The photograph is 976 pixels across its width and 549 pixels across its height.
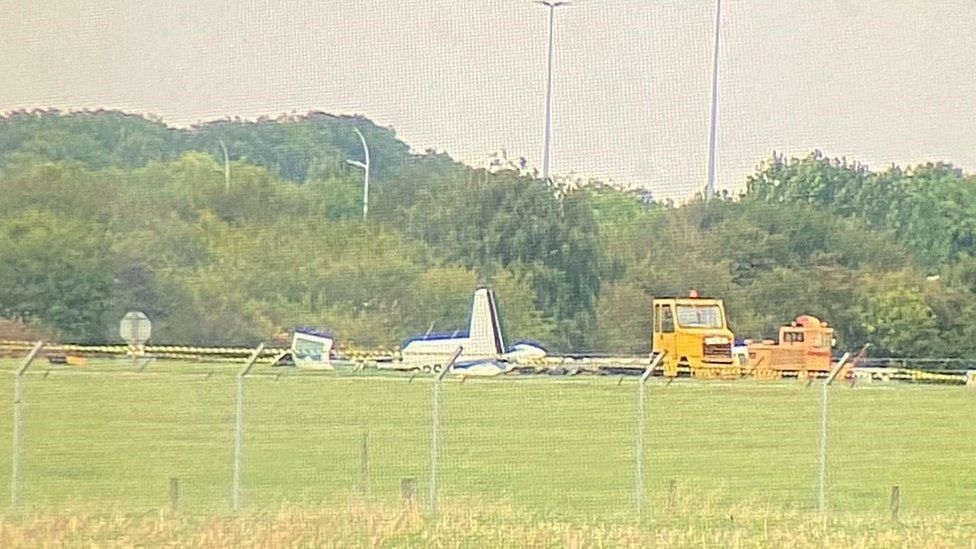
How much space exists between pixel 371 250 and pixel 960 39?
45.8 inches

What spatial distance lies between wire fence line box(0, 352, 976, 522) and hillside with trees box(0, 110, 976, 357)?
0.09 meters

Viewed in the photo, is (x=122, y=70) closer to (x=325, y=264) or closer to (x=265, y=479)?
(x=325, y=264)

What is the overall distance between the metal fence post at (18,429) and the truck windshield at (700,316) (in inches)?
45.3

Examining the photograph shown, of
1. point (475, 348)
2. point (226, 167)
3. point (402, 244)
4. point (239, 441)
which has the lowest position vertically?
point (239, 441)

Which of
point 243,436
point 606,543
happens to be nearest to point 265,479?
point 243,436

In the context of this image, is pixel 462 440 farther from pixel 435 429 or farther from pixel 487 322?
pixel 487 322

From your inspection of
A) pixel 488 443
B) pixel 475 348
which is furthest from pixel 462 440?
pixel 475 348

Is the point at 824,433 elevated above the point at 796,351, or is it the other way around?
the point at 796,351

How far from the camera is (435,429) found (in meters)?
3.60

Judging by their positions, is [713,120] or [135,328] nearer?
[135,328]

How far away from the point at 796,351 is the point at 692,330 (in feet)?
0.65

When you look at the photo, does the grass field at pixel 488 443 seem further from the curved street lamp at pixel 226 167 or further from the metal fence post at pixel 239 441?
the curved street lamp at pixel 226 167

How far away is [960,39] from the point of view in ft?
12.1

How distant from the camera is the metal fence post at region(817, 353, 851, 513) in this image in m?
3.63
